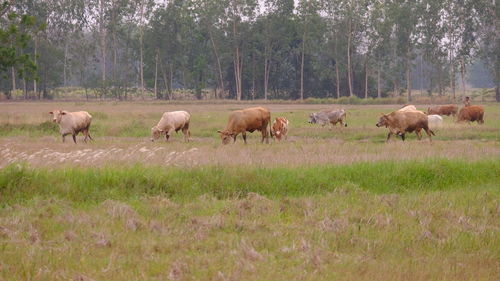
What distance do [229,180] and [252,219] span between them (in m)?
2.60

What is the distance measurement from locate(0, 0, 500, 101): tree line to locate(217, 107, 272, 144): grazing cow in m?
41.6

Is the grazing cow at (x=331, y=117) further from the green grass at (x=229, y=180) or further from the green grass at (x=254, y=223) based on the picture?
the green grass at (x=229, y=180)

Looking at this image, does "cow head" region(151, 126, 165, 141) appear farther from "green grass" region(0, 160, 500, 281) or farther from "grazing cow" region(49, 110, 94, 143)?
"green grass" region(0, 160, 500, 281)

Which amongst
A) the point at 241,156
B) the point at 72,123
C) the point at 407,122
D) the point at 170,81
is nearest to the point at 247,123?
the point at 407,122

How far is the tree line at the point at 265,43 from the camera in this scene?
62594mm

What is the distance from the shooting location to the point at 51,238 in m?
7.57

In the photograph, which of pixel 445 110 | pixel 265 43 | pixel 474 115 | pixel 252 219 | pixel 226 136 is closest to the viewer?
pixel 252 219

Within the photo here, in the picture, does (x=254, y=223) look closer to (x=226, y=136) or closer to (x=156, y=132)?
(x=226, y=136)

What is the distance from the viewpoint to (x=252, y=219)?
337 inches

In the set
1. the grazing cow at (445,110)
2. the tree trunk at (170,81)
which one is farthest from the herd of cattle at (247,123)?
the tree trunk at (170,81)

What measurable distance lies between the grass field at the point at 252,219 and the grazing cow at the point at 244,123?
710cm

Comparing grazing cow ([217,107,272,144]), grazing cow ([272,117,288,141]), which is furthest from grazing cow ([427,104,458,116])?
grazing cow ([217,107,272,144])

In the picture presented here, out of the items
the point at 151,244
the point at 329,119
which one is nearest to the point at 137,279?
the point at 151,244

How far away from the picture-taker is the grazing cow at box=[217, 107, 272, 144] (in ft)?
71.7
